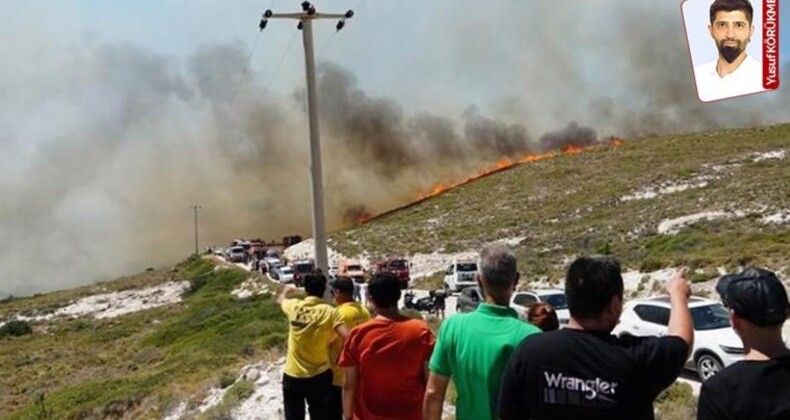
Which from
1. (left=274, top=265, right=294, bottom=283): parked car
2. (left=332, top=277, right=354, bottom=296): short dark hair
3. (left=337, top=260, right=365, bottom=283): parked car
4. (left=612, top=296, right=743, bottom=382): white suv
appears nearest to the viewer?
(left=332, top=277, right=354, bottom=296): short dark hair

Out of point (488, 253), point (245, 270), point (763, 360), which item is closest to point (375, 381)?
point (488, 253)

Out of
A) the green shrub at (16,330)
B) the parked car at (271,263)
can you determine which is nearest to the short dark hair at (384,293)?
the parked car at (271,263)

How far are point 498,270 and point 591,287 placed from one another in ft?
2.53

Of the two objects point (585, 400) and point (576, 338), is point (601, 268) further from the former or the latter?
point (585, 400)

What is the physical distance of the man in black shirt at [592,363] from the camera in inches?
111

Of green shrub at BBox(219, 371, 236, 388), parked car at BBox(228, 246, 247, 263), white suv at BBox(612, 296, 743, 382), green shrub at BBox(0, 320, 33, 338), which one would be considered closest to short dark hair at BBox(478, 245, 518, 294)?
white suv at BBox(612, 296, 743, 382)

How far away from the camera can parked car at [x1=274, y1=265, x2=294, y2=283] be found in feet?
153

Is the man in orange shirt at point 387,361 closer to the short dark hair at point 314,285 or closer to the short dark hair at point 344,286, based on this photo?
the short dark hair at point 344,286

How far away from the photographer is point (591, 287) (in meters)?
2.97

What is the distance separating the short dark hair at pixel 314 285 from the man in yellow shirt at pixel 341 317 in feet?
0.42

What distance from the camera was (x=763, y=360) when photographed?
2678mm

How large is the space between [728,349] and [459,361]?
28.8 ft

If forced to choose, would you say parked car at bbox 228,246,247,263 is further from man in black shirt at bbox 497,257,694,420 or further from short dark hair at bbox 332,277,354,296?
man in black shirt at bbox 497,257,694,420

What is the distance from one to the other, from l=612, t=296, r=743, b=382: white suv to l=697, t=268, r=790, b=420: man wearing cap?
775 centimetres
